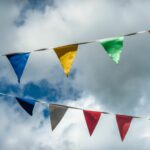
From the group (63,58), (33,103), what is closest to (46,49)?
(63,58)

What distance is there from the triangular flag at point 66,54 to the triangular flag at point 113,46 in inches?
26.3

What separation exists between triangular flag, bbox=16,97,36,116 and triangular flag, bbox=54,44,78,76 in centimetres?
149

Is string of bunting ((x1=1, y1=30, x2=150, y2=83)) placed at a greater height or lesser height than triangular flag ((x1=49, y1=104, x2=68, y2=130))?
greater

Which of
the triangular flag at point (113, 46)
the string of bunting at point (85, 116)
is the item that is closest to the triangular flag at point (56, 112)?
the string of bunting at point (85, 116)

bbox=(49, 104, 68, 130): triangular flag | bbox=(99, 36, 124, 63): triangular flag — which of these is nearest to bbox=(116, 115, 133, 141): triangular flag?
bbox=(49, 104, 68, 130): triangular flag

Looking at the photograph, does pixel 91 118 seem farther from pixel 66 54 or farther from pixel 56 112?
pixel 66 54

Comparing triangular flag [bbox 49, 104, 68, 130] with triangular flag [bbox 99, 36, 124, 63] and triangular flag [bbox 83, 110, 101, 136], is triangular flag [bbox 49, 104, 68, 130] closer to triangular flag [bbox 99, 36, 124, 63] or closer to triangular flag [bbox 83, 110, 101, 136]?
triangular flag [bbox 83, 110, 101, 136]

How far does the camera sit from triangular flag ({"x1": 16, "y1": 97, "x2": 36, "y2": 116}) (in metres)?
11.0

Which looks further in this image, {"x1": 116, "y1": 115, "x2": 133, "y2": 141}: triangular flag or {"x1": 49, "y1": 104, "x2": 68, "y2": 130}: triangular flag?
{"x1": 116, "y1": 115, "x2": 133, "y2": 141}: triangular flag

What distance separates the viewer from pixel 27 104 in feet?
36.3

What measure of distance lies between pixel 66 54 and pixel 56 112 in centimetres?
161

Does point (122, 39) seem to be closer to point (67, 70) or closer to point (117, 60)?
point (117, 60)

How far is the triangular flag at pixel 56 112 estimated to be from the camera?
10.9m

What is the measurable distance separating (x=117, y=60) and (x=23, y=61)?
2.23 meters
